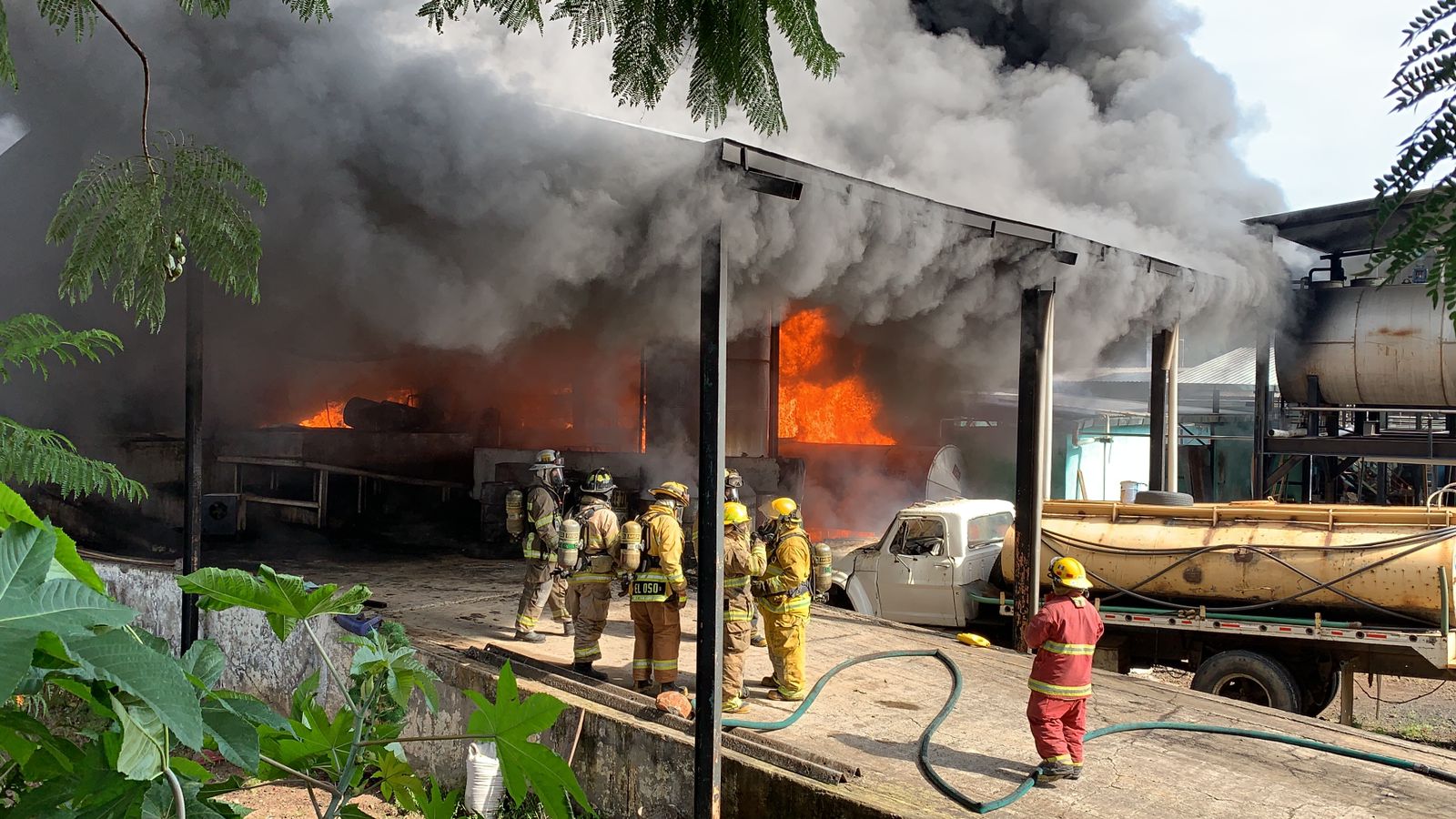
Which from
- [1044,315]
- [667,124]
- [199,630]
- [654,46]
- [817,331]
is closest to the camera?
[654,46]

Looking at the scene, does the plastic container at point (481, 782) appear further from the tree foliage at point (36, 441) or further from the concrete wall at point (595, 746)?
the tree foliage at point (36, 441)

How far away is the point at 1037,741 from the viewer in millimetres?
5621

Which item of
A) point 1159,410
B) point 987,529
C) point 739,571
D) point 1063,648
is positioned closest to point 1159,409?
point 1159,410

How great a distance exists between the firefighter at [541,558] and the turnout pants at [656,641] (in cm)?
140

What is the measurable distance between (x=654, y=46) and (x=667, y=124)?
27.9ft

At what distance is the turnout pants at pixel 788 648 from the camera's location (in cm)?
705

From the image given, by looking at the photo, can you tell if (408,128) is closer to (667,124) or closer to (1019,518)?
(667,124)

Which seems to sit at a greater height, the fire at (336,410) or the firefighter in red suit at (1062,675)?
the fire at (336,410)

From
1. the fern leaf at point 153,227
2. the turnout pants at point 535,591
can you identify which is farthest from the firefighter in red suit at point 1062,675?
the fern leaf at point 153,227

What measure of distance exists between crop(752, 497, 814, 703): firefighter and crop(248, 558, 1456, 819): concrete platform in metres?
0.24

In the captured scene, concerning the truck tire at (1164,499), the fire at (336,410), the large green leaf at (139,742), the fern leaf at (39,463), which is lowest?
the truck tire at (1164,499)

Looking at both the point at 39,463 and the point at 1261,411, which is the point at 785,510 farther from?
the point at 1261,411

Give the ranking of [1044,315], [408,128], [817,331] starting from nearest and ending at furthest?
[408,128] < [1044,315] < [817,331]

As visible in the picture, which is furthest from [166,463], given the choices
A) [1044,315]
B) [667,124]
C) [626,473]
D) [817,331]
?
[1044,315]
